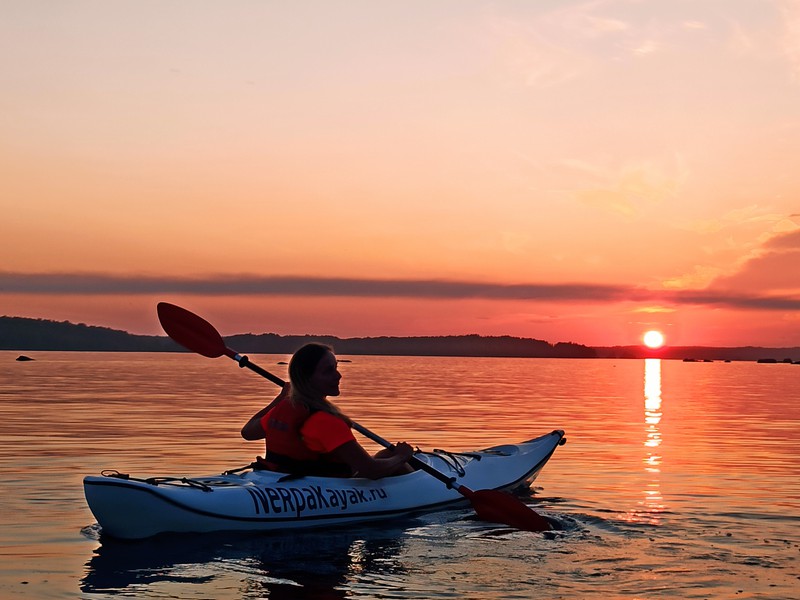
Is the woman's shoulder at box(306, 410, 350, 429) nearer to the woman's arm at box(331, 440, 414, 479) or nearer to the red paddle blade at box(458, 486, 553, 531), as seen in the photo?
the woman's arm at box(331, 440, 414, 479)

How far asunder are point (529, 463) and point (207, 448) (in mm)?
5860

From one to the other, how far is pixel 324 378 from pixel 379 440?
1940 mm

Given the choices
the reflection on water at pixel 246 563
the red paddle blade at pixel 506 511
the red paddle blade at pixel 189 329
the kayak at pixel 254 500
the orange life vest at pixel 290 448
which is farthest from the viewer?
the red paddle blade at pixel 189 329

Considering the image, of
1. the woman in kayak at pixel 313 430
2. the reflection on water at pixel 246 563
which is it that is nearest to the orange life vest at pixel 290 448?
the woman in kayak at pixel 313 430

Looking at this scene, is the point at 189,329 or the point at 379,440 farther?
the point at 189,329

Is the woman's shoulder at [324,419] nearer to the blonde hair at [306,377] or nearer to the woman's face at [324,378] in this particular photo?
the blonde hair at [306,377]

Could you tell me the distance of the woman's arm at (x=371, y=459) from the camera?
28.6 feet

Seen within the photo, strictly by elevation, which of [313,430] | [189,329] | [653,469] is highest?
[189,329]

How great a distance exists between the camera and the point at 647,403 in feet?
111

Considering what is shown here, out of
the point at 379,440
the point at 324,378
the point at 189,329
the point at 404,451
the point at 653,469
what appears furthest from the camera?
the point at 653,469

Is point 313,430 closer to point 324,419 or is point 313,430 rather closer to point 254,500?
point 324,419

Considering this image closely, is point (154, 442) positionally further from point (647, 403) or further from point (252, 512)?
point (647, 403)

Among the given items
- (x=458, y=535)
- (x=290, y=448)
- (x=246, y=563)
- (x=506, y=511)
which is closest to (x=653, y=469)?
(x=506, y=511)

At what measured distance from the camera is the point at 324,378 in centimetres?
838
